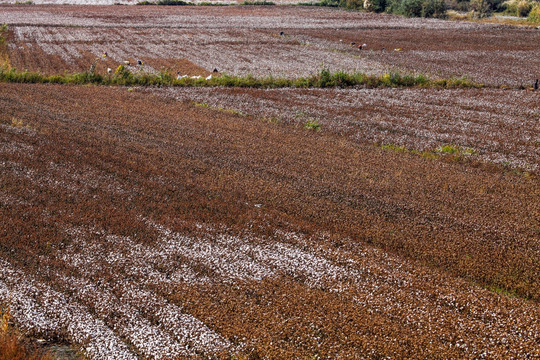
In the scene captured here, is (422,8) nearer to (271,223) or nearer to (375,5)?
(375,5)

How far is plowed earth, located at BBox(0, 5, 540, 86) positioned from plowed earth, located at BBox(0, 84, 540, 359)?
2169 centimetres

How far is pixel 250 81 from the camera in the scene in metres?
33.2

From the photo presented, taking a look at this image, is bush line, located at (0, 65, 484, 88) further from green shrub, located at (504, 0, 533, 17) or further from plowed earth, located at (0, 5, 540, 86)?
green shrub, located at (504, 0, 533, 17)

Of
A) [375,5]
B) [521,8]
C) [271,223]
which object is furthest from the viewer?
[375,5]

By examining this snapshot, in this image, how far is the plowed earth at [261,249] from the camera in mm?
7852

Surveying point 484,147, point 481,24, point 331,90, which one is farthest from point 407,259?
point 481,24

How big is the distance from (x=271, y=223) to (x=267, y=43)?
43417 mm

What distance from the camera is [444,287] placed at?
30.7 feet

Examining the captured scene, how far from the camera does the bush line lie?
33.1 metres

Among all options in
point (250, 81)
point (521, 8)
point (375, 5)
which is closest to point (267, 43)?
point (250, 81)

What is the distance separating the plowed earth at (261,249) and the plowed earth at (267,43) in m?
21.7

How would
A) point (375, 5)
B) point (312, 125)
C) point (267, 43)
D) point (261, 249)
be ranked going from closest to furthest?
point (261, 249)
point (312, 125)
point (267, 43)
point (375, 5)

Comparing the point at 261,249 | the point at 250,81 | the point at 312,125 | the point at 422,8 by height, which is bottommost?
the point at 261,249

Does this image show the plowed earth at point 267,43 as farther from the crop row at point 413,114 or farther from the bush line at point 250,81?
the crop row at point 413,114
